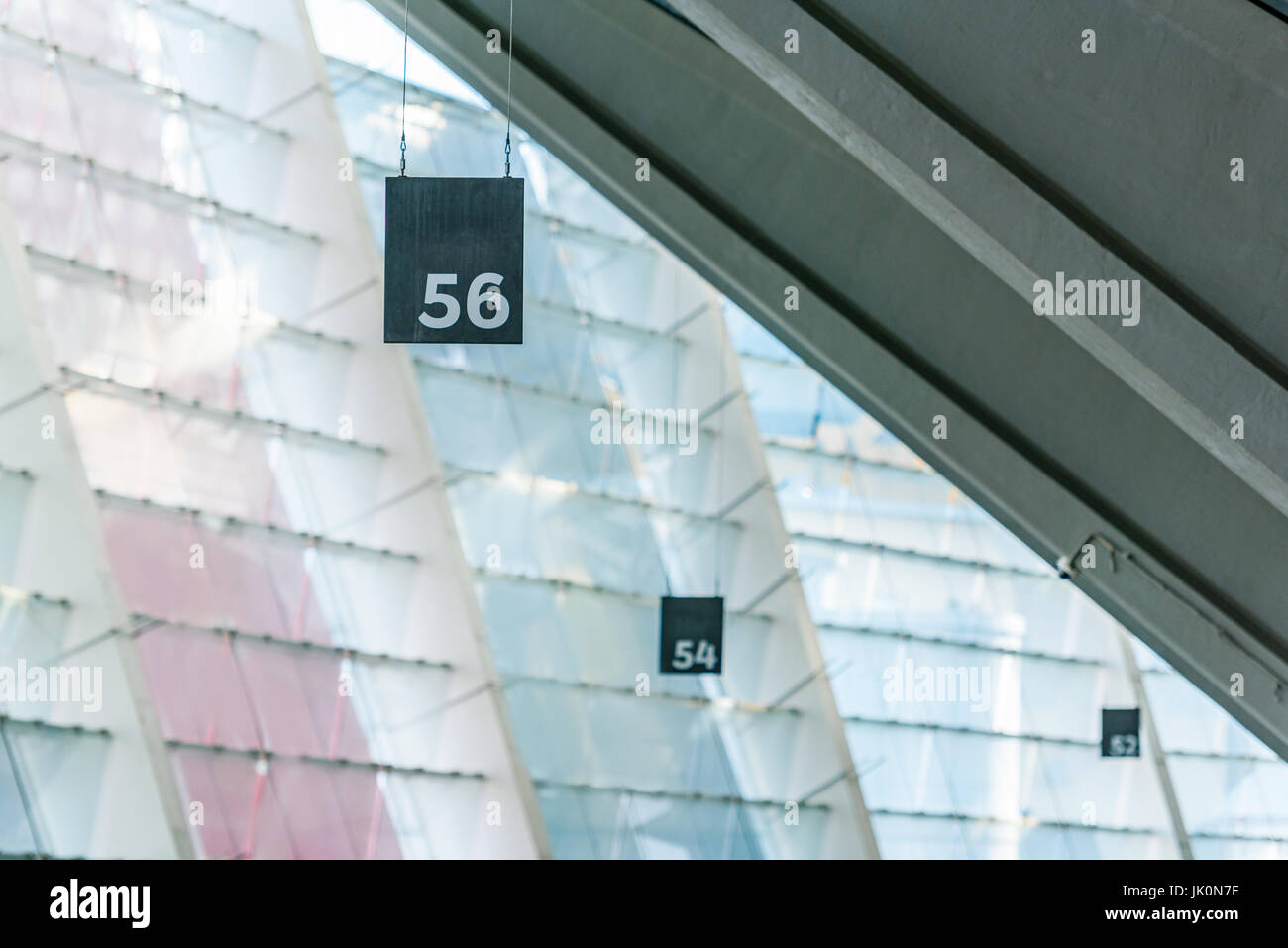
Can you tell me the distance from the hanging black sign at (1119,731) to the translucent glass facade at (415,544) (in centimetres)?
165

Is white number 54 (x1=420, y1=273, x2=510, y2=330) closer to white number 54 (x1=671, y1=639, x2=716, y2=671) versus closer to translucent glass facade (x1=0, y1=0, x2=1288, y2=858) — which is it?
translucent glass facade (x1=0, y1=0, x2=1288, y2=858)

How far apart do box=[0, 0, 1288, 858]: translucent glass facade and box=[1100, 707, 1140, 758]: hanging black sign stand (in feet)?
5.41

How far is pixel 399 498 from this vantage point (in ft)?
52.4

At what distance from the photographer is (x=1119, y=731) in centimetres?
2069

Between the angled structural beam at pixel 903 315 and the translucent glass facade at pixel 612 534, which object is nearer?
the angled structural beam at pixel 903 315

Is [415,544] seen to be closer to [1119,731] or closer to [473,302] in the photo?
[473,302]

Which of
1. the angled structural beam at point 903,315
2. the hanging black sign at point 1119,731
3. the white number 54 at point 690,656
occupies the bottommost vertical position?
the hanging black sign at point 1119,731

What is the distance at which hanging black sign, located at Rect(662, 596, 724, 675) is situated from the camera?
1514 centimetres

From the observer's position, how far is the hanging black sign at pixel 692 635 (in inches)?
596

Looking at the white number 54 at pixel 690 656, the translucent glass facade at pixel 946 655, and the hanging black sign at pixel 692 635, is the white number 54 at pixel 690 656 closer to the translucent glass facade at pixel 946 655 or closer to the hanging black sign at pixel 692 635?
the hanging black sign at pixel 692 635

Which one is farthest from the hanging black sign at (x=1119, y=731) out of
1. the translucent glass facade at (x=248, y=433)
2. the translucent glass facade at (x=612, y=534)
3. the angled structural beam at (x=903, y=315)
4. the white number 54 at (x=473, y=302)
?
the white number 54 at (x=473, y=302)
